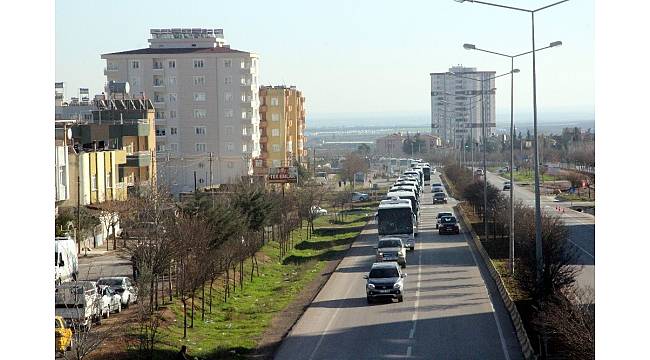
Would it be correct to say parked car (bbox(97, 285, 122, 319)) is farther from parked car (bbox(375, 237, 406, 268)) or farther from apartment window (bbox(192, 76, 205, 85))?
apartment window (bbox(192, 76, 205, 85))

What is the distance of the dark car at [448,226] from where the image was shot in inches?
2296

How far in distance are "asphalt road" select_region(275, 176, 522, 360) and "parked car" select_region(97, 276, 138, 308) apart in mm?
5161

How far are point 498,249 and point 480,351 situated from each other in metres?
24.8

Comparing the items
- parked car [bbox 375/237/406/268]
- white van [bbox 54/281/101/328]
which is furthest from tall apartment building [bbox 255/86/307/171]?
white van [bbox 54/281/101/328]

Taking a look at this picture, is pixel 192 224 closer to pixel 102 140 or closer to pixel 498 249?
pixel 498 249

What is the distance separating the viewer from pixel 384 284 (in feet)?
105

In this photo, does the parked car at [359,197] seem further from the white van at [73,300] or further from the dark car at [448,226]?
the white van at [73,300]

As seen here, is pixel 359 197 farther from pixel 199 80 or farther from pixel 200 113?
pixel 199 80

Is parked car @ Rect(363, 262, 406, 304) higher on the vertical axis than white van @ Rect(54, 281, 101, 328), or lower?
lower

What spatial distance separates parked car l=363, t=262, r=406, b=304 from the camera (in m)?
31.9

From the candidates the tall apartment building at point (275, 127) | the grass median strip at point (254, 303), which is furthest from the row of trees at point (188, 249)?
the tall apartment building at point (275, 127)

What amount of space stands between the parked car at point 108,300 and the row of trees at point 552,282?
10242mm

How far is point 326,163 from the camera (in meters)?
177
